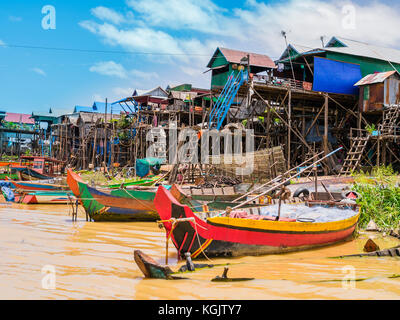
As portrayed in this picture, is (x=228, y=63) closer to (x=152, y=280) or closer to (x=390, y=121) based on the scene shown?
(x=390, y=121)

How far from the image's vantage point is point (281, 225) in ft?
23.7

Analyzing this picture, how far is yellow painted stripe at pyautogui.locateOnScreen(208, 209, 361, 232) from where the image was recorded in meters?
6.74

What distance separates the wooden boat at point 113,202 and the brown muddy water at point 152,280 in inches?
85.4

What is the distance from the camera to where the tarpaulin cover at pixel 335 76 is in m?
20.7

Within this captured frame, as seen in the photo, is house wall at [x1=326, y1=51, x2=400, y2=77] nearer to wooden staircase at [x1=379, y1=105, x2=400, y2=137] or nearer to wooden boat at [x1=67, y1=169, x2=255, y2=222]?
wooden staircase at [x1=379, y1=105, x2=400, y2=137]

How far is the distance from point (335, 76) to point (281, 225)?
16.2m

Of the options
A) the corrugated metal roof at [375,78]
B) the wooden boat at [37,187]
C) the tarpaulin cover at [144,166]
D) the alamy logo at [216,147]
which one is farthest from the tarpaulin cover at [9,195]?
the corrugated metal roof at [375,78]

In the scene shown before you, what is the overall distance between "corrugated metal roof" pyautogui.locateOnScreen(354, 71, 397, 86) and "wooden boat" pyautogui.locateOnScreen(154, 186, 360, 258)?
15050 millimetres

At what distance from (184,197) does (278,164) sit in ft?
21.6

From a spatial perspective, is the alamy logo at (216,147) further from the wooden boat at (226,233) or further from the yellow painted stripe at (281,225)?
the wooden boat at (226,233)

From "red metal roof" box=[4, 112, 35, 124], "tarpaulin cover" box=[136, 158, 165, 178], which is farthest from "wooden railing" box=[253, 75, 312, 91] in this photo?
"red metal roof" box=[4, 112, 35, 124]

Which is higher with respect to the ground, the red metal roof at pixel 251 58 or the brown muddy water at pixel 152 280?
the red metal roof at pixel 251 58

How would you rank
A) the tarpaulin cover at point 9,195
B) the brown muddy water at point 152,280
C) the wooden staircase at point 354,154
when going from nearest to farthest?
the brown muddy water at point 152,280
the tarpaulin cover at point 9,195
the wooden staircase at point 354,154
